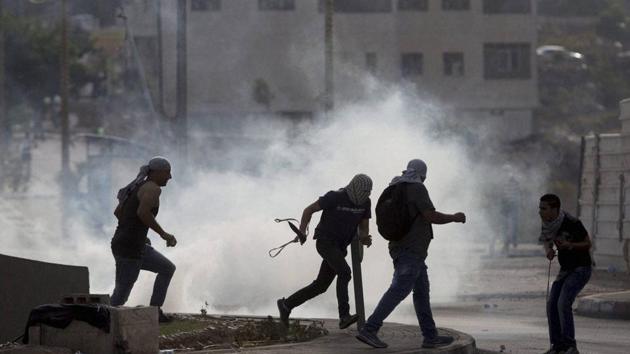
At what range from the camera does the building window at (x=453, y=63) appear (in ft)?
183

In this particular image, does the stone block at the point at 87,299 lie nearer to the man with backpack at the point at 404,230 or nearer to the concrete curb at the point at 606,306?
the man with backpack at the point at 404,230

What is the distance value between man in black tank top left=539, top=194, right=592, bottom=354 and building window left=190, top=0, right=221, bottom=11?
33.3 metres

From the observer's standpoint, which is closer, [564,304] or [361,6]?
[564,304]

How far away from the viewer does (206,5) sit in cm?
4481

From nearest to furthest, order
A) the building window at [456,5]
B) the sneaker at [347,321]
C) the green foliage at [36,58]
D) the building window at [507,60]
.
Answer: the sneaker at [347,321], the building window at [456,5], the green foliage at [36,58], the building window at [507,60]

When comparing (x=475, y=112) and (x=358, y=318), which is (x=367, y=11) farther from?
(x=358, y=318)

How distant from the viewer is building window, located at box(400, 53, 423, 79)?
180 feet

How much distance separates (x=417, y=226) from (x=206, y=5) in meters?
34.2

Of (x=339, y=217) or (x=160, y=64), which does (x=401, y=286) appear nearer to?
(x=339, y=217)

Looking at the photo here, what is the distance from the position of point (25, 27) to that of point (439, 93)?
51.3 feet

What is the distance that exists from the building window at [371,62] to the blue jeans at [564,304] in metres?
40.3

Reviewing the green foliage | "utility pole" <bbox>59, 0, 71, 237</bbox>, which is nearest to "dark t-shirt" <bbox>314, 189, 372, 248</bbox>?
"utility pole" <bbox>59, 0, 71, 237</bbox>

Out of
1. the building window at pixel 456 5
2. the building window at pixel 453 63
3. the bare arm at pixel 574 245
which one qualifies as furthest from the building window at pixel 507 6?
the bare arm at pixel 574 245

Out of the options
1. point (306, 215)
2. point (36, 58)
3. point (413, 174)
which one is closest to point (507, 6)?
point (36, 58)
